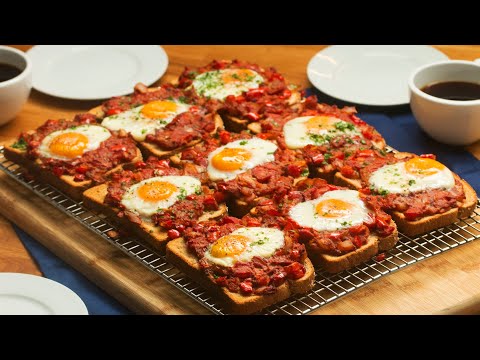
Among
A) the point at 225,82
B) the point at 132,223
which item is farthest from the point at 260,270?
the point at 225,82

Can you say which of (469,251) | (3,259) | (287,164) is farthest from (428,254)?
(3,259)

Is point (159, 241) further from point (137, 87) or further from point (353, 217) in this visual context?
point (137, 87)

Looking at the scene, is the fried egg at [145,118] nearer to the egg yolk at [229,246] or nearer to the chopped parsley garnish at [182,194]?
the chopped parsley garnish at [182,194]

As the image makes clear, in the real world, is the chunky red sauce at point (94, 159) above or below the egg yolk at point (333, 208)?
below

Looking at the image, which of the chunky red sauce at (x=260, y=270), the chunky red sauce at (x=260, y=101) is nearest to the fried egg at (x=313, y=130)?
the chunky red sauce at (x=260, y=101)

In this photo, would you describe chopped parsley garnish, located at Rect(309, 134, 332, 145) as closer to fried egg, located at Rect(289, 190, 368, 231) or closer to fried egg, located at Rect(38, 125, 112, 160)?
fried egg, located at Rect(289, 190, 368, 231)

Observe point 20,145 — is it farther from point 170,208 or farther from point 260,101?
point 260,101
